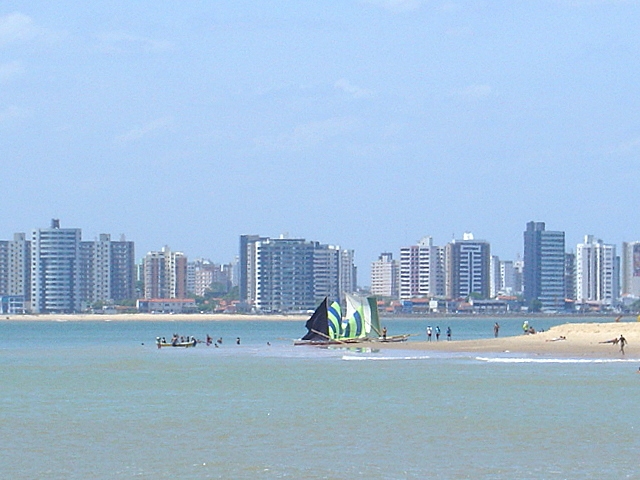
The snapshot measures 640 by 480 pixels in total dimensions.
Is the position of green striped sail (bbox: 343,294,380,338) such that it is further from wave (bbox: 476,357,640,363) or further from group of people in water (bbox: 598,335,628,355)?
wave (bbox: 476,357,640,363)

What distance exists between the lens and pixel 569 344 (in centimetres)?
7375

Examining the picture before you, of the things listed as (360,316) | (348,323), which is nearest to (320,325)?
(348,323)

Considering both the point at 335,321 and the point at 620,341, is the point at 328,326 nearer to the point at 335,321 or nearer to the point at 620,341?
the point at 335,321

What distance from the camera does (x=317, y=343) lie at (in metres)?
92.2

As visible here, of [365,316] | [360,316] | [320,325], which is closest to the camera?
[360,316]

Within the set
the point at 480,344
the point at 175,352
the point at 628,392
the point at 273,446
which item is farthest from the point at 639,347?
the point at 273,446

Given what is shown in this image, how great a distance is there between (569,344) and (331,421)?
38614 millimetres

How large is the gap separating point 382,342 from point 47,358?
886 inches

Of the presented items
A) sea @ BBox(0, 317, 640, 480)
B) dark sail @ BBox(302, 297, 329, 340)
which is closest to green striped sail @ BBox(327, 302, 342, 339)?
dark sail @ BBox(302, 297, 329, 340)

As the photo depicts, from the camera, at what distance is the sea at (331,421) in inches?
1134

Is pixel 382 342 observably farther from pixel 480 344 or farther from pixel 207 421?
pixel 207 421

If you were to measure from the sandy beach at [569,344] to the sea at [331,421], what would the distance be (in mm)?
5217

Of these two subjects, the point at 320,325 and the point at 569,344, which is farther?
the point at 320,325

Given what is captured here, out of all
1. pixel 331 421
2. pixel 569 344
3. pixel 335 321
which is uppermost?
pixel 335 321
